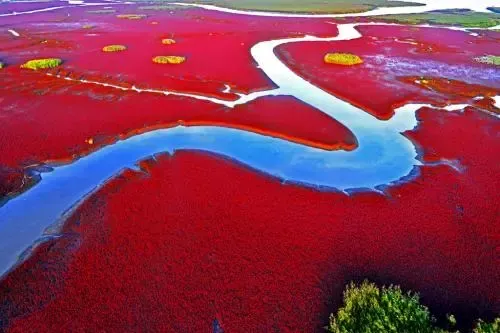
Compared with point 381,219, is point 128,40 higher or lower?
lower

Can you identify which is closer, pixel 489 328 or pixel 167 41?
pixel 489 328

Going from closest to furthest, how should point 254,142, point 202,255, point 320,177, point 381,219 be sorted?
point 202,255 → point 381,219 → point 320,177 → point 254,142

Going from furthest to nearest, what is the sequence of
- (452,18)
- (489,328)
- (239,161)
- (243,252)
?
(452,18) < (239,161) < (243,252) < (489,328)

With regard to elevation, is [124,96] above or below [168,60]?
above

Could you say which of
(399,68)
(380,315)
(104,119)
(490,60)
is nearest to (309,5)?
(490,60)

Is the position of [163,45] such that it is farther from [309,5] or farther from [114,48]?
[309,5]

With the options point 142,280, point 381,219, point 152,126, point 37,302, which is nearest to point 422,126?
point 381,219

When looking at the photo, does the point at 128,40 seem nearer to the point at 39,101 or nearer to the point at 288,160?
the point at 39,101
